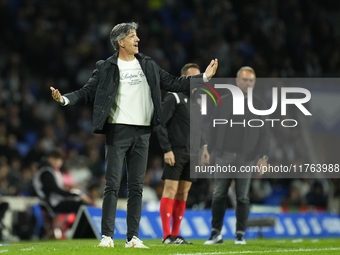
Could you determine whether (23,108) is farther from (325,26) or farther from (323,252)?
(325,26)

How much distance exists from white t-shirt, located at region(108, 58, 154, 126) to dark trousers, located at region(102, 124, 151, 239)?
0.08 m

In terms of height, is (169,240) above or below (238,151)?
below

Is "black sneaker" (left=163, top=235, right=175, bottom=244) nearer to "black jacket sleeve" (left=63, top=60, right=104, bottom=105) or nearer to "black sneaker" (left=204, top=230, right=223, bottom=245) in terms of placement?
"black sneaker" (left=204, top=230, right=223, bottom=245)

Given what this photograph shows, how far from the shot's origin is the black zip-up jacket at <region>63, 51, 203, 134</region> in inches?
231

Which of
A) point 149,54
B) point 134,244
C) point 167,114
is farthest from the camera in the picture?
point 149,54

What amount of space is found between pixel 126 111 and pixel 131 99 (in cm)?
14

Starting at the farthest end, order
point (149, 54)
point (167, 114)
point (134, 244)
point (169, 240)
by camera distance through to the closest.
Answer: point (149, 54)
point (167, 114)
point (169, 240)
point (134, 244)

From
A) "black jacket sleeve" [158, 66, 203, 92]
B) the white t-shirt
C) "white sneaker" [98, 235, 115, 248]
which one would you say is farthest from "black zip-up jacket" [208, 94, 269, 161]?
"white sneaker" [98, 235, 115, 248]

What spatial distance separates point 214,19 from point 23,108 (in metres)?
7.99

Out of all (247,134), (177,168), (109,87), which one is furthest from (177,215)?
(109,87)

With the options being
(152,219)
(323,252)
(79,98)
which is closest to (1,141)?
(152,219)

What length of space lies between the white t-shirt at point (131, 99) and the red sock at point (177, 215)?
176 centimetres

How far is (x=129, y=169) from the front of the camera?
6.09 m

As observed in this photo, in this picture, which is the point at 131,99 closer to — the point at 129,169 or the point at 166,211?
the point at 129,169
